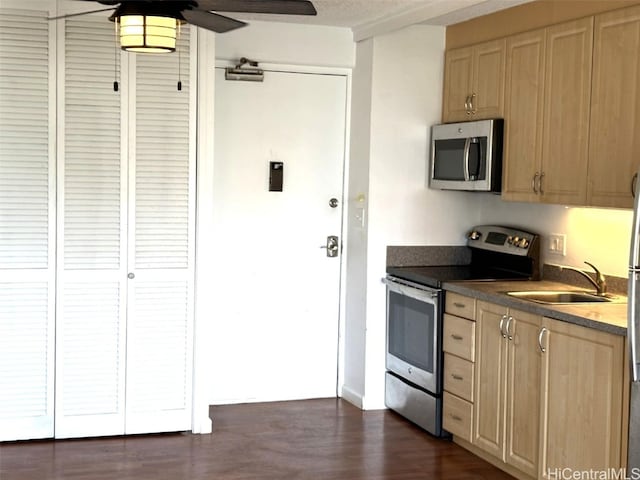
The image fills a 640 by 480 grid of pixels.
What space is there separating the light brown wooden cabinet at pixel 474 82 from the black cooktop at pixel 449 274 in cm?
91

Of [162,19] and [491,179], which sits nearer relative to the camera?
[162,19]

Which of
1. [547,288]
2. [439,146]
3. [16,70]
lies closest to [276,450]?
[547,288]

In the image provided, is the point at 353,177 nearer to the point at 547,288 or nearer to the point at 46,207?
the point at 547,288

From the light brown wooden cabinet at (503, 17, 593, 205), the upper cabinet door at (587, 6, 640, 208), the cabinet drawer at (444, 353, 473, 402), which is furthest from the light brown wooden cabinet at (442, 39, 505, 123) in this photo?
the cabinet drawer at (444, 353, 473, 402)

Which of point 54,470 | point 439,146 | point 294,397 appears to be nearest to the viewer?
point 54,470

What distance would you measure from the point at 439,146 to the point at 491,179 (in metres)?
0.60

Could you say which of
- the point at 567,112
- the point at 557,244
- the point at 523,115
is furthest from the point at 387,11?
the point at 557,244

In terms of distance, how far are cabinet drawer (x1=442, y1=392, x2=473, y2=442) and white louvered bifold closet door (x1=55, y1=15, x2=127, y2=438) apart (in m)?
1.77

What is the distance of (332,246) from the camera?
5.79 m

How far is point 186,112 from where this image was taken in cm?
485

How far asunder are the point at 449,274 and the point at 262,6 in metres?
2.53

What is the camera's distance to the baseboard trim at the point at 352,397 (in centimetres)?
561

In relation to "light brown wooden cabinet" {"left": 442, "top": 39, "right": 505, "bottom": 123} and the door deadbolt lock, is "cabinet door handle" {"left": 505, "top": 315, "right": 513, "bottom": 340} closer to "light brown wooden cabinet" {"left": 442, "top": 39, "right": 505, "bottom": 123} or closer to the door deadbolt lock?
"light brown wooden cabinet" {"left": 442, "top": 39, "right": 505, "bottom": 123}

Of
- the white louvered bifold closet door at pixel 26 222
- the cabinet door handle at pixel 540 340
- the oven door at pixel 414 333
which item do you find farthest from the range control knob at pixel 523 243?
the white louvered bifold closet door at pixel 26 222
